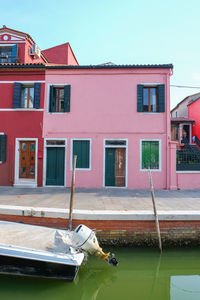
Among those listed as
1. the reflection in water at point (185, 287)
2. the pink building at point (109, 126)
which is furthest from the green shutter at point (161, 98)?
the reflection in water at point (185, 287)

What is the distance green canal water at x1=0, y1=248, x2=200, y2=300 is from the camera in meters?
3.64

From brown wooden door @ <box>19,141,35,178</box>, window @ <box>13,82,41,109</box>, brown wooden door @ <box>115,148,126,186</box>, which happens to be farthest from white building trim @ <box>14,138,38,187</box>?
brown wooden door @ <box>115,148,126,186</box>

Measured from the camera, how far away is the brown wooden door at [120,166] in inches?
397

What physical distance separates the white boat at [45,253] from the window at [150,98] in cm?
737

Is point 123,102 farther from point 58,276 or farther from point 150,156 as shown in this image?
point 58,276

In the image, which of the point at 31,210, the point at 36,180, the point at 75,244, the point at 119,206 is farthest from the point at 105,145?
the point at 75,244

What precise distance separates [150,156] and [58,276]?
7.17 metres

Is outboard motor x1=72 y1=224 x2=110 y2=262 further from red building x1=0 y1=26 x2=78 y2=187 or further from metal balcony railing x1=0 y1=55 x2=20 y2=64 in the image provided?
metal balcony railing x1=0 y1=55 x2=20 y2=64

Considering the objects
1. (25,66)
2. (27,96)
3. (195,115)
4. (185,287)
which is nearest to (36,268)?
(185,287)

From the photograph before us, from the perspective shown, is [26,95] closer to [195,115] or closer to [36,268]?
[36,268]

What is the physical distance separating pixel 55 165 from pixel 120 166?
3076 millimetres

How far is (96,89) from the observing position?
10398 mm

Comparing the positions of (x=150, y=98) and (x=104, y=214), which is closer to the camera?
(x=104, y=214)

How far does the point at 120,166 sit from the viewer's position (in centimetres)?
1014
